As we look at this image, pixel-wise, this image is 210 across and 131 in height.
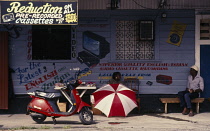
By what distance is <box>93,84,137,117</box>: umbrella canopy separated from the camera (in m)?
11.4

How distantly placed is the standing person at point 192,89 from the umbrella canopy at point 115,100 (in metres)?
1.69

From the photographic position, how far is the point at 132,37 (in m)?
12.9

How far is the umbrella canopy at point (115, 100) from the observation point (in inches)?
447

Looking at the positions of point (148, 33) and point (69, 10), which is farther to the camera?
point (148, 33)

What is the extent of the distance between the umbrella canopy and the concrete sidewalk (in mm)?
286

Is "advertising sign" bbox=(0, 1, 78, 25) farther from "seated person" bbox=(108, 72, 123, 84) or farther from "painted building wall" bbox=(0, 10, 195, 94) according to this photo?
"seated person" bbox=(108, 72, 123, 84)

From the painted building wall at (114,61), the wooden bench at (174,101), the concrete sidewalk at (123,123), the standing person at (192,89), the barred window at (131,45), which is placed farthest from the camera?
the barred window at (131,45)

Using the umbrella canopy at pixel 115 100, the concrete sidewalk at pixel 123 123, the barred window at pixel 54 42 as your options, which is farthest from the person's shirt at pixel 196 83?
the barred window at pixel 54 42

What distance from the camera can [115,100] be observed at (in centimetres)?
1141

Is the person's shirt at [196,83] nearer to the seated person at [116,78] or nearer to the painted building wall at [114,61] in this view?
the painted building wall at [114,61]

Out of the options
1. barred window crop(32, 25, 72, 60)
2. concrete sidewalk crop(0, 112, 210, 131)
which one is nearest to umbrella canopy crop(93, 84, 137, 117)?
concrete sidewalk crop(0, 112, 210, 131)

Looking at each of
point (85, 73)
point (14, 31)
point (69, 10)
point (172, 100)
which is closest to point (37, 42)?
point (14, 31)

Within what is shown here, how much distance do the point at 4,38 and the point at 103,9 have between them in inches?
128

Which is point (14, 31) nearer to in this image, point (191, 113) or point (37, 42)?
point (37, 42)
